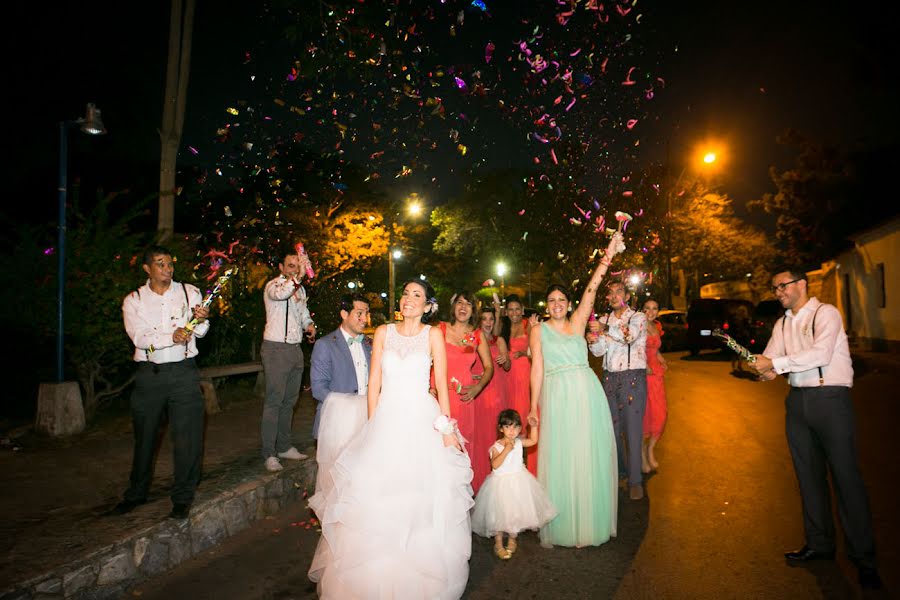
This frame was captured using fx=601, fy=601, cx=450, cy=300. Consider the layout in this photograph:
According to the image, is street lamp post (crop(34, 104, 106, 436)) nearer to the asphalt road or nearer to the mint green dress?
the asphalt road

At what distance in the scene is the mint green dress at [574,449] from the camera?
5.09m

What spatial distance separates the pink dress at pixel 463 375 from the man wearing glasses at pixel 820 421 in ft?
9.17

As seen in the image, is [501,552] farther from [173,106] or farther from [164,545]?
[173,106]

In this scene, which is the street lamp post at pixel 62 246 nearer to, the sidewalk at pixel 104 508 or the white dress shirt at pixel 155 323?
the sidewalk at pixel 104 508

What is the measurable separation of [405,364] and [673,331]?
23.0m

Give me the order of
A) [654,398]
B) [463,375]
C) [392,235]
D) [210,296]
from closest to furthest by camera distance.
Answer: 1. [210,296]
2. [463,375]
3. [654,398]
4. [392,235]

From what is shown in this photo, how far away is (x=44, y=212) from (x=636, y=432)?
2674cm

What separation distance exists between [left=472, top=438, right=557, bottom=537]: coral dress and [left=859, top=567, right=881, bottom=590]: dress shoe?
2164 mm

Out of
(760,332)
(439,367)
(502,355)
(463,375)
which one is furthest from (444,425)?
(760,332)

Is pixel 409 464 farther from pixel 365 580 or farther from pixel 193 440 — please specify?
pixel 193 440

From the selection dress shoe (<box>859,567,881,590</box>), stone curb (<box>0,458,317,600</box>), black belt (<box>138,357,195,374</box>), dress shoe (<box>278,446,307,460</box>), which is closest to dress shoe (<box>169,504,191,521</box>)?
stone curb (<box>0,458,317,600</box>)

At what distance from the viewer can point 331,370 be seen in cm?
568

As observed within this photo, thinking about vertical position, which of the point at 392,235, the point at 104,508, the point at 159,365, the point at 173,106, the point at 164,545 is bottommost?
the point at 164,545

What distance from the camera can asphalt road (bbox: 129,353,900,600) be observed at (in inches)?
168
